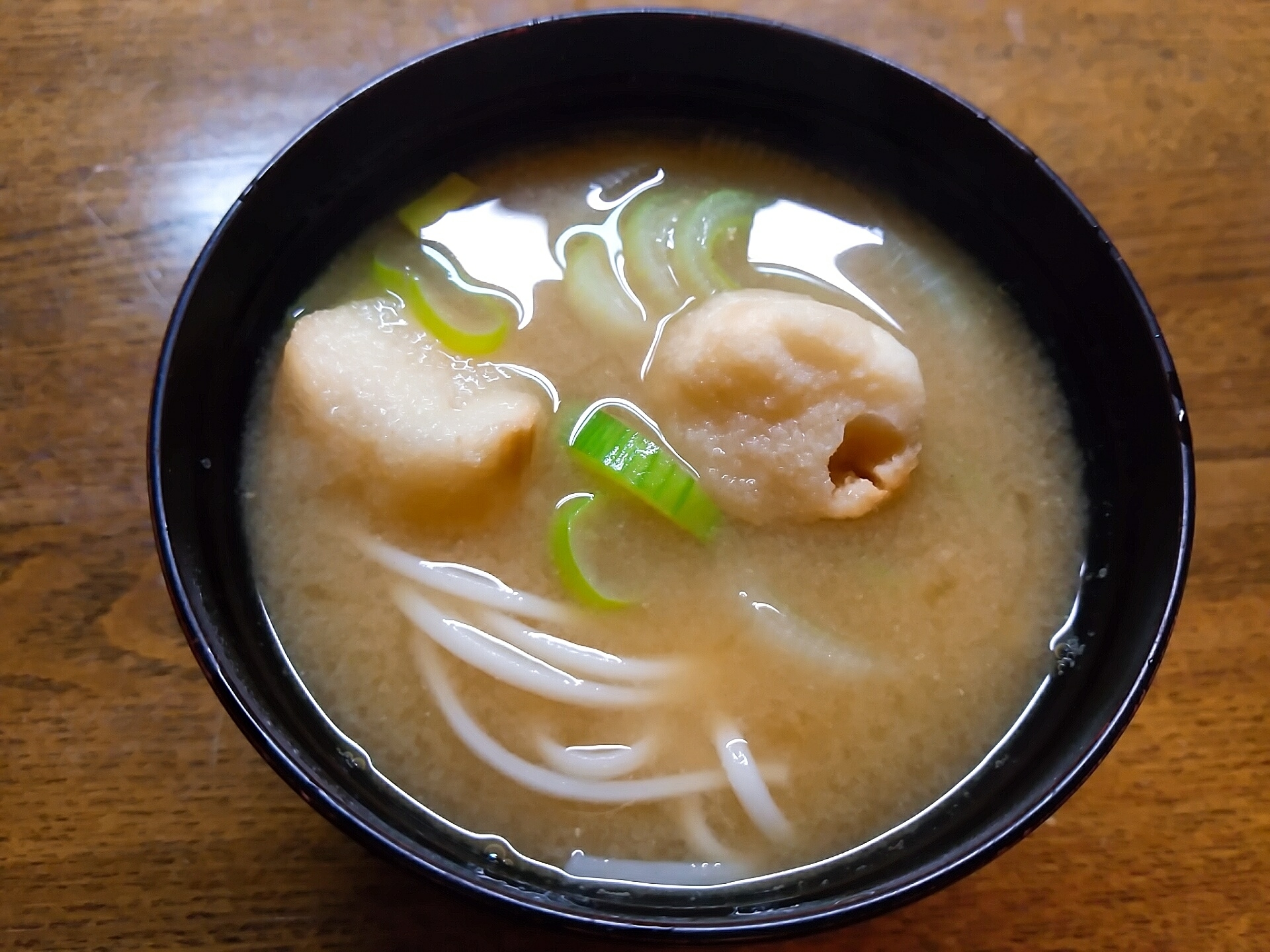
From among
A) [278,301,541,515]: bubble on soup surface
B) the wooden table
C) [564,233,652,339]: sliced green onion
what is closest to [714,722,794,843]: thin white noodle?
the wooden table

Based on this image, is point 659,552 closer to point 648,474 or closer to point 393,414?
point 648,474

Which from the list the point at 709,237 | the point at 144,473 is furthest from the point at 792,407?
the point at 144,473

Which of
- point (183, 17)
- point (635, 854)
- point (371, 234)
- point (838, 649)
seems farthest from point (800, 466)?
point (183, 17)

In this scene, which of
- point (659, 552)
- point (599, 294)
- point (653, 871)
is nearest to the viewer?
point (653, 871)

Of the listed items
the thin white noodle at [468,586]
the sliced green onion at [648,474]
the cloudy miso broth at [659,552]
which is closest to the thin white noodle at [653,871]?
the cloudy miso broth at [659,552]

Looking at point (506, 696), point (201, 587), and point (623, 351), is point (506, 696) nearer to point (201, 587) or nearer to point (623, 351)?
point (201, 587)

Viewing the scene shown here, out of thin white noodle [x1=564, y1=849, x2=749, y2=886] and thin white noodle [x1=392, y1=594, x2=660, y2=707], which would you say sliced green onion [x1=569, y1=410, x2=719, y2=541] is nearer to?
thin white noodle [x1=392, y1=594, x2=660, y2=707]
